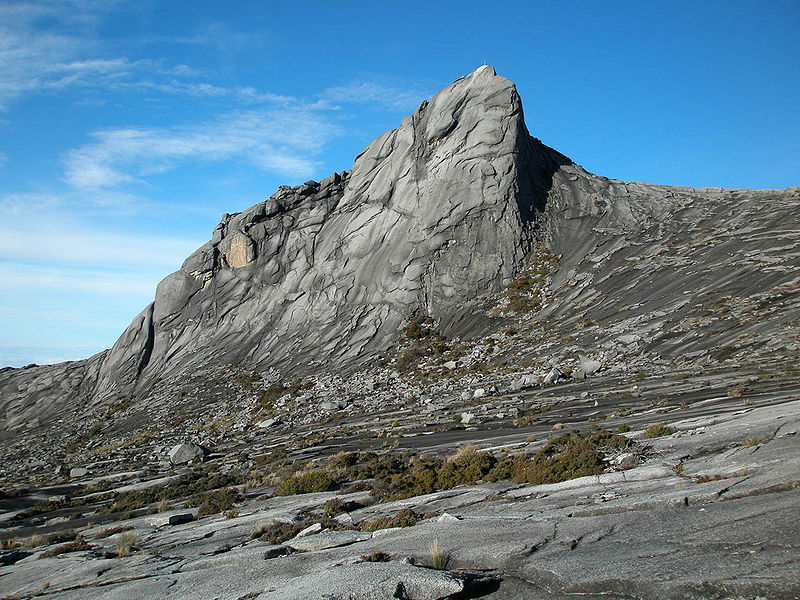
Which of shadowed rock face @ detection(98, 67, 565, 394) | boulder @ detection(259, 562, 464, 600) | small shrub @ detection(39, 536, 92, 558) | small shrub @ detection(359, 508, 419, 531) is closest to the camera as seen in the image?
boulder @ detection(259, 562, 464, 600)

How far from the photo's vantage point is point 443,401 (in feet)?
146

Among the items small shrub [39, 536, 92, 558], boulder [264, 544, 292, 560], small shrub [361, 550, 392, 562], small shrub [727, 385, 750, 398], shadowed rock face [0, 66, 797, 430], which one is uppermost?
shadowed rock face [0, 66, 797, 430]

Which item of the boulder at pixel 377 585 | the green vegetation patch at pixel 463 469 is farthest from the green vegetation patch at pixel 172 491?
the boulder at pixel 377 585

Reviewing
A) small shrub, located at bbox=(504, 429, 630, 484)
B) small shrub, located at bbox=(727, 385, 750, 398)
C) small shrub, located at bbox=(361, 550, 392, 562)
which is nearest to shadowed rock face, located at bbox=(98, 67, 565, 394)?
A: small shrub, located at bbox=(727, 385, 750, 398)

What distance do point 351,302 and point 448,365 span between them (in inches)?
781

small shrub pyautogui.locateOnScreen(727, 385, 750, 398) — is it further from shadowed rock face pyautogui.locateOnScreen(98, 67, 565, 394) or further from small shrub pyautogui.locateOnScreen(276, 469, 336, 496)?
shadowed rock face pyautogui.locateOnScreen(98, 67, 565, 394)

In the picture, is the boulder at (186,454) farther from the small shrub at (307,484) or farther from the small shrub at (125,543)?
the small shrub at (125,543)

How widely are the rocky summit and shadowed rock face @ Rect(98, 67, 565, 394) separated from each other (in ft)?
1.16

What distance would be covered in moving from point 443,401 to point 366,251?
3269cm

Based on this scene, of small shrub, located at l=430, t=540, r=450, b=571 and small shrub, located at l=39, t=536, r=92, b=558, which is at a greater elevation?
small shrub, located at l=430, t=540, r=450, b=571

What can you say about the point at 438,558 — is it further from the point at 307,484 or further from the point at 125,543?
the point at 307,484

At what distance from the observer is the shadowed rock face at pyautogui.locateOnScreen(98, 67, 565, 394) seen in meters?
66.8

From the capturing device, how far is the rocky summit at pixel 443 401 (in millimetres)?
11680

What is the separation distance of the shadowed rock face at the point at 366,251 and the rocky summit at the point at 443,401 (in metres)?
0.35
